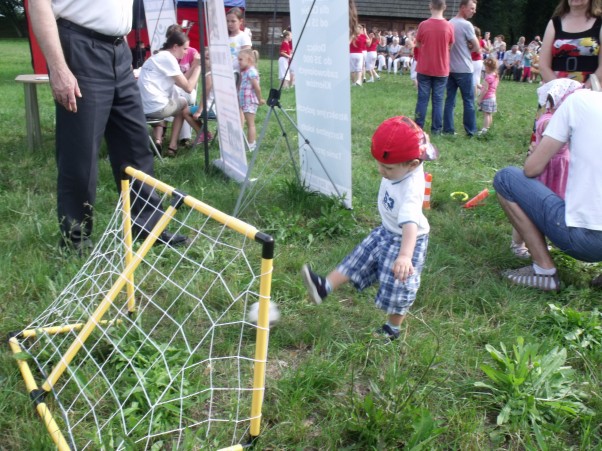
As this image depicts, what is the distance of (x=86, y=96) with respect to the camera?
3.27 metres

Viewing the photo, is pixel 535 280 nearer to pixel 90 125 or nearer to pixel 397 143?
pixel 397 143

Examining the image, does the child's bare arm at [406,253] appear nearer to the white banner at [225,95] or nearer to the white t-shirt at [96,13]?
the white t-shirt at [96,13]

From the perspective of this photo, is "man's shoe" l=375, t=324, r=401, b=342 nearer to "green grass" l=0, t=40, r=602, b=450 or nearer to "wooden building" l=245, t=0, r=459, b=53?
"green grass" l=0, t=40, r=602, b=450

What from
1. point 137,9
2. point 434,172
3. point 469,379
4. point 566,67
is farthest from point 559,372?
point 137,9

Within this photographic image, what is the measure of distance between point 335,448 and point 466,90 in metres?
7.30

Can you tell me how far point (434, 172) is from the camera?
623 cm

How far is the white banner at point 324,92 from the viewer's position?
4289 millimetres

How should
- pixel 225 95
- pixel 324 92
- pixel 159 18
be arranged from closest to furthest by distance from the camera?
1. pixel 324 92
2. pixel 225 95
3. pixel 159 18

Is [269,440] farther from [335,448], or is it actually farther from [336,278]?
[336,278]

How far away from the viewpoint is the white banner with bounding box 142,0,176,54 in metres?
8.81

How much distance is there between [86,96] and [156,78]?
3.33m

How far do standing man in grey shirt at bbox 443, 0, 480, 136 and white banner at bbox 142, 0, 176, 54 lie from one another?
4211 mm

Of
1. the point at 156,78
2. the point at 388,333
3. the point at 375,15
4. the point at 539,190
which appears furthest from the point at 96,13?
the point at 375,15

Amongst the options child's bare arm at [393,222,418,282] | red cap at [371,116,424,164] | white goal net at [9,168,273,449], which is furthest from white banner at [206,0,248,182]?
child's bare arm at [393,222,418,282]
